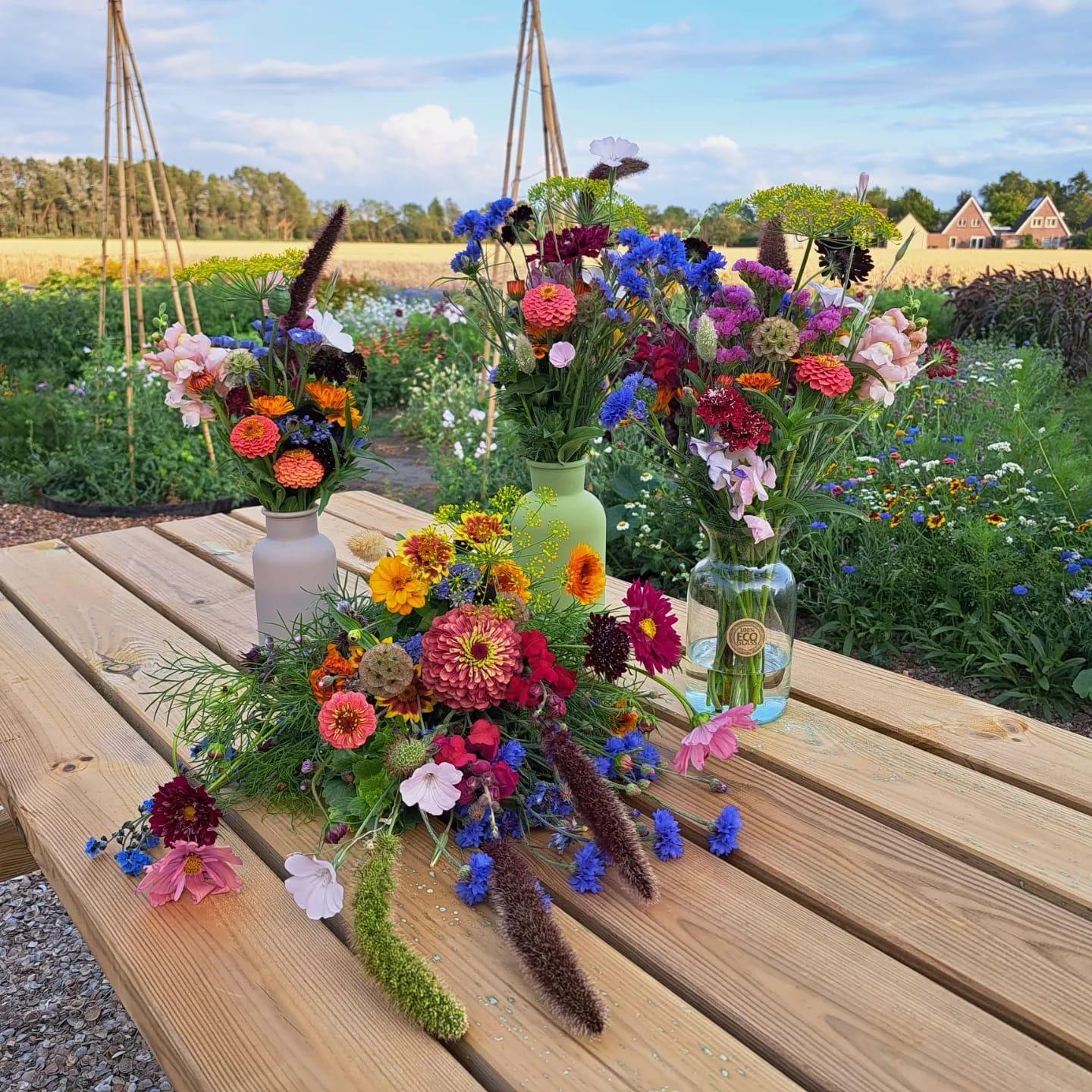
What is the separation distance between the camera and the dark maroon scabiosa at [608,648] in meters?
1.15

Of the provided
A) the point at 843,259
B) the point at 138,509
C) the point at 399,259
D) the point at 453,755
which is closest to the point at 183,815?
the point at 453,755

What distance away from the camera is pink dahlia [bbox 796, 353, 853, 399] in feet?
3.60

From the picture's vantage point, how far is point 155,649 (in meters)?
1.67

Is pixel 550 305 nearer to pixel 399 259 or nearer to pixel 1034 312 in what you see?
pixel 1034 312

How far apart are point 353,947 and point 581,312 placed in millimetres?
828

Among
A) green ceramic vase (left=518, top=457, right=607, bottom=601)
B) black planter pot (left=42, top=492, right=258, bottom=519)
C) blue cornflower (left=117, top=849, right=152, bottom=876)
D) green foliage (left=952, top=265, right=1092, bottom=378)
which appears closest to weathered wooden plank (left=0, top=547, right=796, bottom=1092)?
blue cornflower (left=117, top=849, right=152, bottom=876)

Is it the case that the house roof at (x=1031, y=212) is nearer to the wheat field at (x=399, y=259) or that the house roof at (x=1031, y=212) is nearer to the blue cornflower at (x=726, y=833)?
the wheat field at (x=399, y=259)

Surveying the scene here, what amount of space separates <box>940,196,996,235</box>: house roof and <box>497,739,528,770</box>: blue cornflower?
781 inches

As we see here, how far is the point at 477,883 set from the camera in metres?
0.99

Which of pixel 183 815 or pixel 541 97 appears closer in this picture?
pixel 183 815

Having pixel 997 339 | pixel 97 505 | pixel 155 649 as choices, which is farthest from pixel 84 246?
pixel 155 649

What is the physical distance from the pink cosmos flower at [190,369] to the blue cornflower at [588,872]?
0.78 m

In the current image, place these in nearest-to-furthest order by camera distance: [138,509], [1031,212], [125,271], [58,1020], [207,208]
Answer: [58,1020] → [125,271] → [138,509] → [1031,212] → [207,208]

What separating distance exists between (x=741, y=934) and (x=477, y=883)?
254 mm
